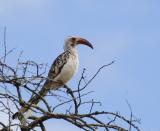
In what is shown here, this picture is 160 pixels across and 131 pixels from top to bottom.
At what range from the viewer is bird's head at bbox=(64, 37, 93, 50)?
11748 mm

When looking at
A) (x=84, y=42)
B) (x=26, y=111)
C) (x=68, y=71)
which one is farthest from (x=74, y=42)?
(x=26, y=111)

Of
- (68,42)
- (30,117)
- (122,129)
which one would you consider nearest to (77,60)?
(68,42)

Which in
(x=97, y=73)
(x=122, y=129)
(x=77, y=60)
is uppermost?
(x=77, y=60)

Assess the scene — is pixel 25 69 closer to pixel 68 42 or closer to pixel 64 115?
pixel 64 115

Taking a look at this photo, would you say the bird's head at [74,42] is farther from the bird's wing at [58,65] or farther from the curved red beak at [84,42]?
the bird's wing at [58,65]

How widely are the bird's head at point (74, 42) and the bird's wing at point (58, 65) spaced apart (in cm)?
46

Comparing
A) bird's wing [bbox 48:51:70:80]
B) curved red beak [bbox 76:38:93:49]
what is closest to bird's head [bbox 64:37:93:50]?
curved red beak [bbox 76:38:93:49]

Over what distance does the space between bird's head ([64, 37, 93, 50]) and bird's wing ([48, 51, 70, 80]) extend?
460mm

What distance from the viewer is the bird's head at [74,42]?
11748mm

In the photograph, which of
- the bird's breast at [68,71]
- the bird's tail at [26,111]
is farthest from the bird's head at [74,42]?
the bird's tail at [26,111]

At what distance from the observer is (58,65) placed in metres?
11.1

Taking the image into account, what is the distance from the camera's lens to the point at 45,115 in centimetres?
682

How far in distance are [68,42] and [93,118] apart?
5115 mm

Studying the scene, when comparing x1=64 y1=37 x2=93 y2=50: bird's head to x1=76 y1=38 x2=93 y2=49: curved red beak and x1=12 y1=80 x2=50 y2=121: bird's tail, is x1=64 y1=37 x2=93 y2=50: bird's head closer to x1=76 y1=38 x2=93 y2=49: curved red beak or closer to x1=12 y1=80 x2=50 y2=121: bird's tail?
x1=76 y1=38 x2=93 y2=49: curved red beak
